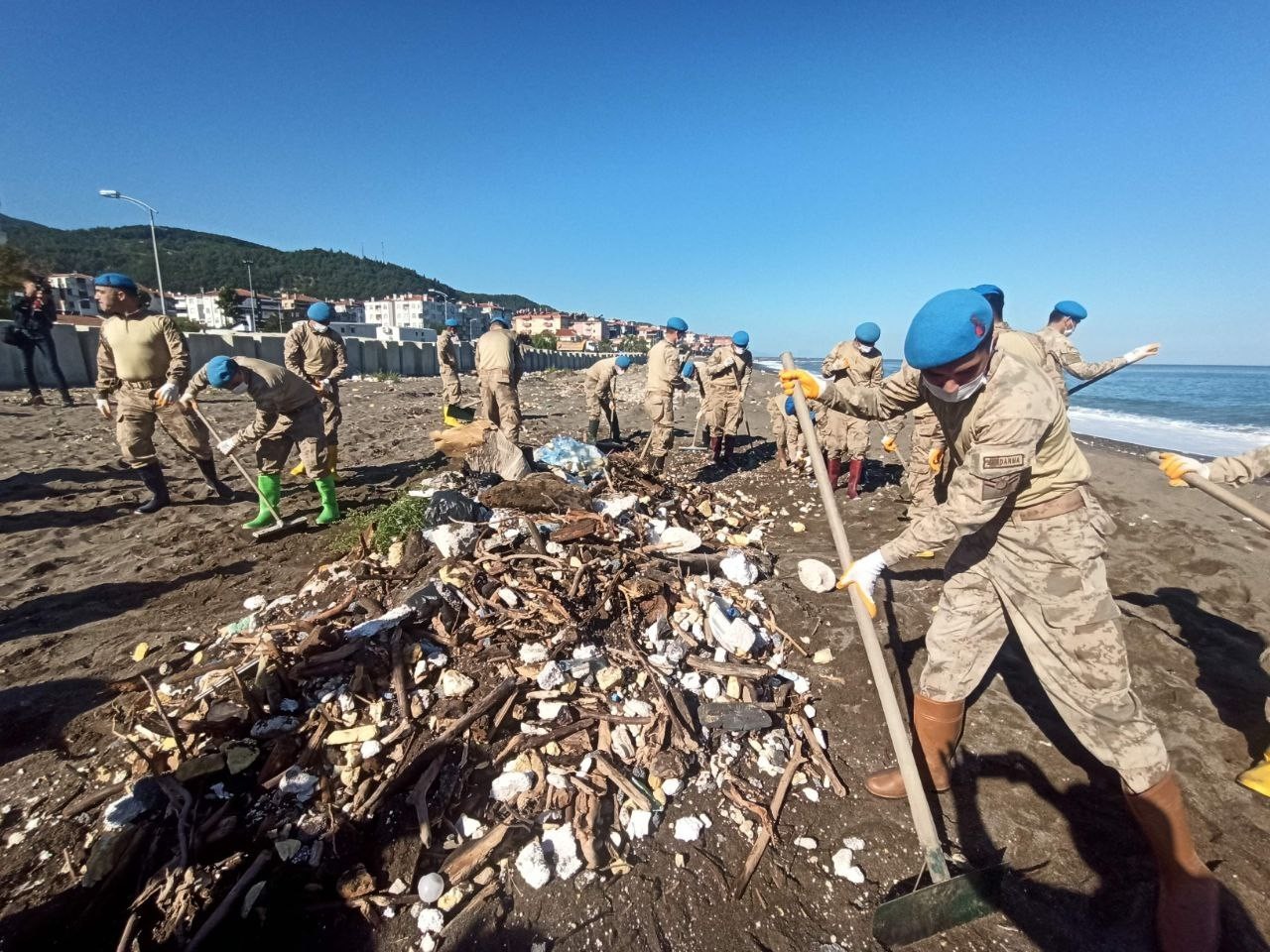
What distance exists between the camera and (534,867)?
2.19 meters

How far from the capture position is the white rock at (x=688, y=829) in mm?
2402

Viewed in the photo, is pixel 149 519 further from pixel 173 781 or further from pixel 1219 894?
pixel 1219 894

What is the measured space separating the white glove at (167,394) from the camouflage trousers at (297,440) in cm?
80

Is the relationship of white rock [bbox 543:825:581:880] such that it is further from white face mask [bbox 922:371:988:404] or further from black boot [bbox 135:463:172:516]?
black boot [bbox 135:463:172:516]

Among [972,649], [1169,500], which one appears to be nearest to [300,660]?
[972,649]

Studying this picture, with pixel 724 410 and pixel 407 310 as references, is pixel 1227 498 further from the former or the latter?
pixel 407 310

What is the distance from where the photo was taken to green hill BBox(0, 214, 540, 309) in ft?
294

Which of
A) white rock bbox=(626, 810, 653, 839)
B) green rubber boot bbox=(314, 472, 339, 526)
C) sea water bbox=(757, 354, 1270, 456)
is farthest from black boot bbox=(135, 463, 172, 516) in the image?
sea water bbox=(757, 354, 1270, 456)

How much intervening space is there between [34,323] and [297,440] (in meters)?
8.65

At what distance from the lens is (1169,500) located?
7621 mm

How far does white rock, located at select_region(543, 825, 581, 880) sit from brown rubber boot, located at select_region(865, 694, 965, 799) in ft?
4.89

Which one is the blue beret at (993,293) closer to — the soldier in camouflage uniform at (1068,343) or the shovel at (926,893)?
the soldier in camouflage uniform at (1068,343)

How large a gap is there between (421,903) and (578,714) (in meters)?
1.08

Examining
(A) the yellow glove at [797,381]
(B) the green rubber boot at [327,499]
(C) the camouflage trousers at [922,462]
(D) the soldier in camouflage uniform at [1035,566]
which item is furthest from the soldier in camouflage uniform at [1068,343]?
(B) the green rubber boot at [327,499]
